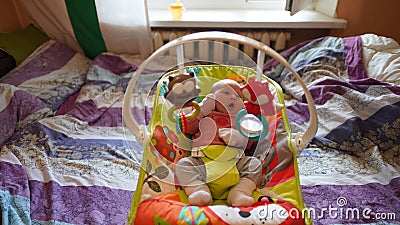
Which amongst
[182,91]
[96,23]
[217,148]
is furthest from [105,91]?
[217,148]

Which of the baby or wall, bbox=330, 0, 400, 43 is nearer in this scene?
the baby

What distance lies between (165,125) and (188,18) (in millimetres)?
1003

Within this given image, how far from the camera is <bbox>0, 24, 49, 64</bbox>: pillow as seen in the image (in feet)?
5.84

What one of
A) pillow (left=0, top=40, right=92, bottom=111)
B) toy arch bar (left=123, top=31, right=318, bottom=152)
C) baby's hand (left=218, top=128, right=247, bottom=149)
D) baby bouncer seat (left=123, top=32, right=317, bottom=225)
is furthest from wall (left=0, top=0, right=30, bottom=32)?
baby's hand (left=218, top=128, right=247, bottom=149)

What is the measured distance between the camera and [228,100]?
1.19 m

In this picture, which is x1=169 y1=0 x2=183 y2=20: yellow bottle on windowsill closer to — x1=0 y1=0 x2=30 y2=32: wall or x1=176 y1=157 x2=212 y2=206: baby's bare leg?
x1=0 y1=0 x2=30 y2=32: wall

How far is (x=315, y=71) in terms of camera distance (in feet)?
5.13

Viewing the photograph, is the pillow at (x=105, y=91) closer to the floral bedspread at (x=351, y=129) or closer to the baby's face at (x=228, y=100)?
the baby's face at (x=228, y=100)

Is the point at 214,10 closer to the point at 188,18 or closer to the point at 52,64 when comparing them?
the point at 188,18

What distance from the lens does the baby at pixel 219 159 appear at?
0.97 m

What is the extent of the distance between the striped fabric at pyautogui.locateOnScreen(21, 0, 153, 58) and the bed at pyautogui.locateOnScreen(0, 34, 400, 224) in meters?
0.24

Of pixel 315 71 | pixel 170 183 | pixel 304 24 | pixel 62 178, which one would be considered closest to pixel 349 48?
pixel 315 71

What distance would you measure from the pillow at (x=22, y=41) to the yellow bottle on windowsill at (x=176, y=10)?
851mm

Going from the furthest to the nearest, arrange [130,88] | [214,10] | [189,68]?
[214,10] → [189,68] → [130,88]
